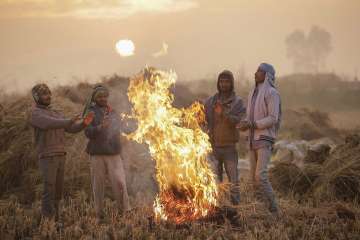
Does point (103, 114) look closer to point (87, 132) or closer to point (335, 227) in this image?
point (87, 132)

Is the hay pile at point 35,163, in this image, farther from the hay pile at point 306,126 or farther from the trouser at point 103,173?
the hay pile at point 306,126

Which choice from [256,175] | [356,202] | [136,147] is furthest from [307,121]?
[256,175]

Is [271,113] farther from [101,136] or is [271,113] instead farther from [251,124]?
[101,136]

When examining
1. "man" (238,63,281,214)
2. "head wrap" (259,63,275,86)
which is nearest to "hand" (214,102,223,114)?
"man" (238,63,281,214)

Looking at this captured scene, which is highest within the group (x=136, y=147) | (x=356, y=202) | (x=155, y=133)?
(x=155, y=133)

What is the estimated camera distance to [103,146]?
8.10 m

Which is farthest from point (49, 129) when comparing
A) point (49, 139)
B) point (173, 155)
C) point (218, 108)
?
point (218, 108)

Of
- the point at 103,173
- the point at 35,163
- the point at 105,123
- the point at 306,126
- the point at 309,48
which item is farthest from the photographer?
the point at 309,48

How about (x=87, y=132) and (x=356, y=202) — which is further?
(x=356, y=202)

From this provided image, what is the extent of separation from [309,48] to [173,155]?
8031cm

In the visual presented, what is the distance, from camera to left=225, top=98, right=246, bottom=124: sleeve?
8336mm

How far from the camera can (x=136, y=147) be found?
12.3m

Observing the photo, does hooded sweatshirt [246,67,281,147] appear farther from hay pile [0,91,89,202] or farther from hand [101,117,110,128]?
hay pile [0,91,89,202]

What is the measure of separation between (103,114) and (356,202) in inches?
188
